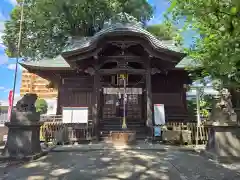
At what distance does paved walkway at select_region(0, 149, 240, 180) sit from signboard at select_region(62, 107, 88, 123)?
2.98 metres

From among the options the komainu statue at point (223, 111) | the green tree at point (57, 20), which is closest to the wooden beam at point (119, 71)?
the komainu statue at point (223, 111)

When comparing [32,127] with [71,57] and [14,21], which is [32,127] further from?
[14,21]

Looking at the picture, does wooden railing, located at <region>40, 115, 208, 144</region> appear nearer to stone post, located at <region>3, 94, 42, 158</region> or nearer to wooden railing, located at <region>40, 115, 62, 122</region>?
wooden railing, located at <region>40, 115, 62, 122</region>

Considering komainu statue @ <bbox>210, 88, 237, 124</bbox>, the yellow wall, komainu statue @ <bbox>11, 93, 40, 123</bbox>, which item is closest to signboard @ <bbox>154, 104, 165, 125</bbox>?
komainu statue @ <bbox>210, 88, 237, 124</bbox>

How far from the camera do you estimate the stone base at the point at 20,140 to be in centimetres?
670

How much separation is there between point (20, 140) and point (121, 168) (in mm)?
3372

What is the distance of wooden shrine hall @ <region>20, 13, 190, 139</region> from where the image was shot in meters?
10.0

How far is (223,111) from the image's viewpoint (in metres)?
6.91

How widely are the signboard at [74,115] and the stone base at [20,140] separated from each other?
3300 mm

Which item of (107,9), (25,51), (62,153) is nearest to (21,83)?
(25,51)

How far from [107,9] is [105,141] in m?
15.2

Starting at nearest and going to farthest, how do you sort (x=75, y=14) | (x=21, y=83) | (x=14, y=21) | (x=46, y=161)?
(x=46, y=161), (x=75, y=14), (x=14, y=21), (x=21, y=83)

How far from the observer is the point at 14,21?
2300cm

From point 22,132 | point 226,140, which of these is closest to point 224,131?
point 226,140
